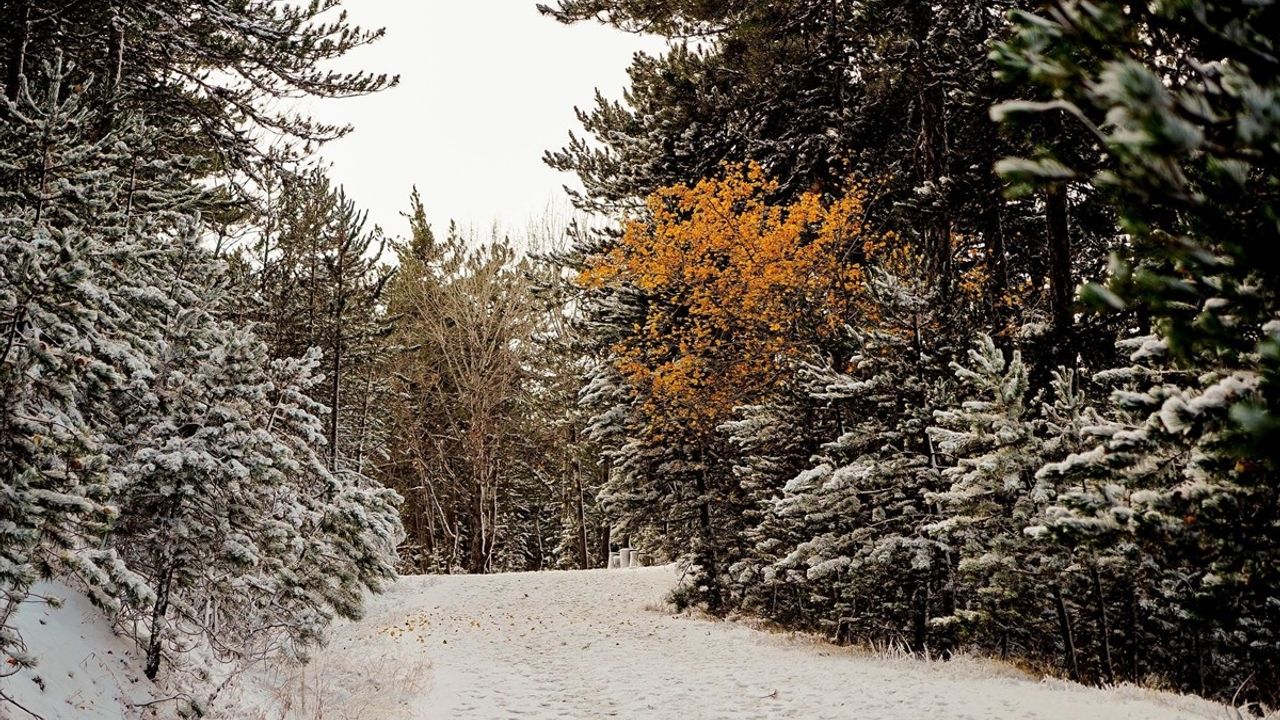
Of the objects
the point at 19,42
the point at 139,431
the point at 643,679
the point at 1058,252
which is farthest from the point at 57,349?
the point at 1058,252

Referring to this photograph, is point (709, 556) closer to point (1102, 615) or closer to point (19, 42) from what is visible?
point (1102, 615)

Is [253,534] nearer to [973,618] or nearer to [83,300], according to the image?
[83,300]

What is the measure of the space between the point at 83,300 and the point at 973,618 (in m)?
8.37

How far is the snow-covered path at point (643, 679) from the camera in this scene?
638 cm

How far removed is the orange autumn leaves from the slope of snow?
9.47 m

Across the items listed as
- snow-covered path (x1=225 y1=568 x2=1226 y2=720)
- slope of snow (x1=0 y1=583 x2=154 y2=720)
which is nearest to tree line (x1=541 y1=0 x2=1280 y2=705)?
snow-covered path (x1=225 y1=568 x2=1226 y2=720)

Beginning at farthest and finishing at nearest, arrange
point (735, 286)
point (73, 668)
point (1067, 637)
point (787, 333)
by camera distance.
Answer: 1. point (735, 286)
2. point (787, 333)
3. point (1067, 637)
4. point (73, 668)

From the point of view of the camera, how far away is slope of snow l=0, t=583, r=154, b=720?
5090 mm

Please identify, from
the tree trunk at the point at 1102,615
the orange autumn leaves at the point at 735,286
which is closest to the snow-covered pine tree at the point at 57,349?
the tree trunk at the point at 1102,615

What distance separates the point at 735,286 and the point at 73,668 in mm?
11126

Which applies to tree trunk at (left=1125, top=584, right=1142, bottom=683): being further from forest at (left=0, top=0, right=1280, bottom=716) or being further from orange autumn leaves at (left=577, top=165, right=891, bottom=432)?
orange autumn leaves at (left=577, top=165, right=891, bottom=432)

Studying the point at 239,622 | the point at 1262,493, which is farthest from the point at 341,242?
the point at 1262,493

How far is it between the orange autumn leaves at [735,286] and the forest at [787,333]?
0.10m

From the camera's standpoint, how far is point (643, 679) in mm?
8938
